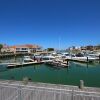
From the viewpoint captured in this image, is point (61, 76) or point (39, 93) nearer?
point (39, 93)

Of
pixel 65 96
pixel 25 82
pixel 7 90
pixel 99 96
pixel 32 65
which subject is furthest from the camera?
pixel 32 65

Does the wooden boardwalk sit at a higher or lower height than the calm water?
higher

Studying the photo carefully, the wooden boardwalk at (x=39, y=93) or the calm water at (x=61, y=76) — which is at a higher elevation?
the wooden boardwalk at (x=39, y=93)

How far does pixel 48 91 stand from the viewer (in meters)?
12.5

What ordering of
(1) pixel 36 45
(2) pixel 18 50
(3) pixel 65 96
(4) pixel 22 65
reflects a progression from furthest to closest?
(1) pixel 36 45, (2) pixel 18 50, (4) pixel 22 65, (3) pixel 65 96

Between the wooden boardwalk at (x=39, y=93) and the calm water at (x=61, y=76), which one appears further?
the calm water at (x=61, y=76)

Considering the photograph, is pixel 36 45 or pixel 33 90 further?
pixel 36 45

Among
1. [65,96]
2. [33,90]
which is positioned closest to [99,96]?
[65,96]

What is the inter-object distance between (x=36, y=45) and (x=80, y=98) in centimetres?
13528

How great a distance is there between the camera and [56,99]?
1241 centimetres

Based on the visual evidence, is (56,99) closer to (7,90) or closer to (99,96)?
(99,96)

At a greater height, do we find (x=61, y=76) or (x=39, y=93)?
(x=39, y=93)

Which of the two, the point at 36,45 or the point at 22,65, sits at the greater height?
the point at 36,45

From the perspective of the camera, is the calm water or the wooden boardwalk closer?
the wooden boardwalk
